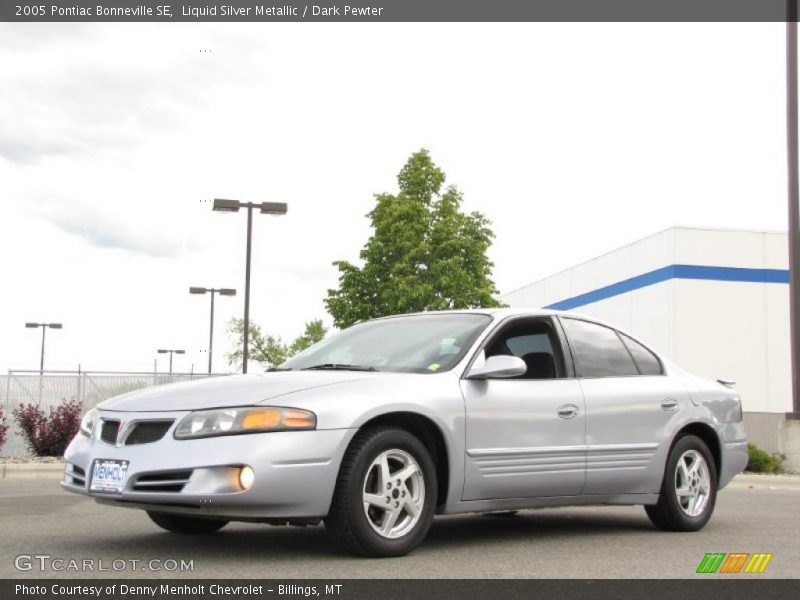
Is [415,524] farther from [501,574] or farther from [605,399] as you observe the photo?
[605,399]

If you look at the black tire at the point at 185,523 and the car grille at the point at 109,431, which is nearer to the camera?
the car grille at the point at 109,431

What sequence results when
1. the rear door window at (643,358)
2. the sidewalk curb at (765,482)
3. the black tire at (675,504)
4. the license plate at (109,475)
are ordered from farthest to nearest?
the sidewalk curb at (765,482) → the rear door window at (643,358) → the black tire at (675,504) → the license plate at (109,475)

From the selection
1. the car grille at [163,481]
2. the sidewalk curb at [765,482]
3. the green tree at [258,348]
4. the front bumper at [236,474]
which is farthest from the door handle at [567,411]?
the green tree at [258,348]

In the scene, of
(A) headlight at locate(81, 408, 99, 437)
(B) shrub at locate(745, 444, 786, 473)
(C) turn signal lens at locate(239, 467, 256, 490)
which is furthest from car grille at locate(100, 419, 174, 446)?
(B) shrub at locate(745, 444, 786, 473)

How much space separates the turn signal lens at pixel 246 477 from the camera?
5.89m

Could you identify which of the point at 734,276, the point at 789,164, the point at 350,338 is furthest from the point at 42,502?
the point at 734,276

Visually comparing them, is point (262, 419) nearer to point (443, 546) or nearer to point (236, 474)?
point (236, 474)

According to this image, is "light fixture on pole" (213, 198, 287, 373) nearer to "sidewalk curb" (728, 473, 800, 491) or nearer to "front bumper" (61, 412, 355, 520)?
"sidewalk curb" (728, 473, 800, 491)

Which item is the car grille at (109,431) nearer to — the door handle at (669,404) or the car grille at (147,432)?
the car grille at (147,432)

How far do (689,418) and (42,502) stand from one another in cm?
585

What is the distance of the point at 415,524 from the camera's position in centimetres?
641

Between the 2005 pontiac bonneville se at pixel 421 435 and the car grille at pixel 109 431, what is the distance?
1 centimetres

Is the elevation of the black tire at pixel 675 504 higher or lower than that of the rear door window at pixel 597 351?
lower
